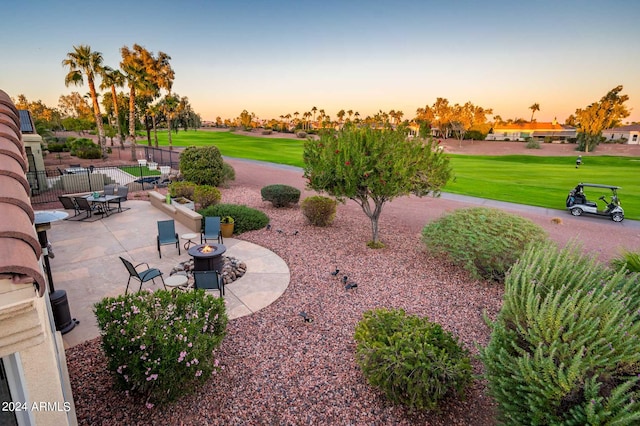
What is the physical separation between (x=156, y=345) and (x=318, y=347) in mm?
2786

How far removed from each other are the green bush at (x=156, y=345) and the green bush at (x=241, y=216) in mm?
7399

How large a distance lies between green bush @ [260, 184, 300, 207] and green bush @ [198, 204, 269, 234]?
2.85m

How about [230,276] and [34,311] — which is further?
[230,276]

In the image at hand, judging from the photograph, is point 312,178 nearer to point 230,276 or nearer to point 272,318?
point 230,276

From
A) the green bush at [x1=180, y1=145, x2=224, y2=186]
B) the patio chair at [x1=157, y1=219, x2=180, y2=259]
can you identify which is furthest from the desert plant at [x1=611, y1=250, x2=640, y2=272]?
the green bush at [x1=180, y1=145, x2=224, y2=186]

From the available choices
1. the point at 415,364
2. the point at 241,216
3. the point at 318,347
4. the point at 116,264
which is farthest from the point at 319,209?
the point at 415,364

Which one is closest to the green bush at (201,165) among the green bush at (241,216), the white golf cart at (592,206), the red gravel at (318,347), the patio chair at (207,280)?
the green bush at (241,216)

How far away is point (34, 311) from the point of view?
86.1 inches

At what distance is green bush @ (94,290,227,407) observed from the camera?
13.8 feet

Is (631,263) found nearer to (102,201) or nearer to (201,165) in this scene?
(102,201)

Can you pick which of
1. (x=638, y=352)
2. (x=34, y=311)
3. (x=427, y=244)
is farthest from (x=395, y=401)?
(x=427, y=244)

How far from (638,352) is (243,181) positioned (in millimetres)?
23384

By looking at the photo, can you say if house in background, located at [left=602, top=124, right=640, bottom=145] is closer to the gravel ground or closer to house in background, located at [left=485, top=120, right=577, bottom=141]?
house in background, located at [left=485, top=120, right=577, bottom=141]

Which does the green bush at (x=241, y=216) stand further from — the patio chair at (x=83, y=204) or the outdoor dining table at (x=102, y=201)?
the patio chair at (x=83, y=204)
